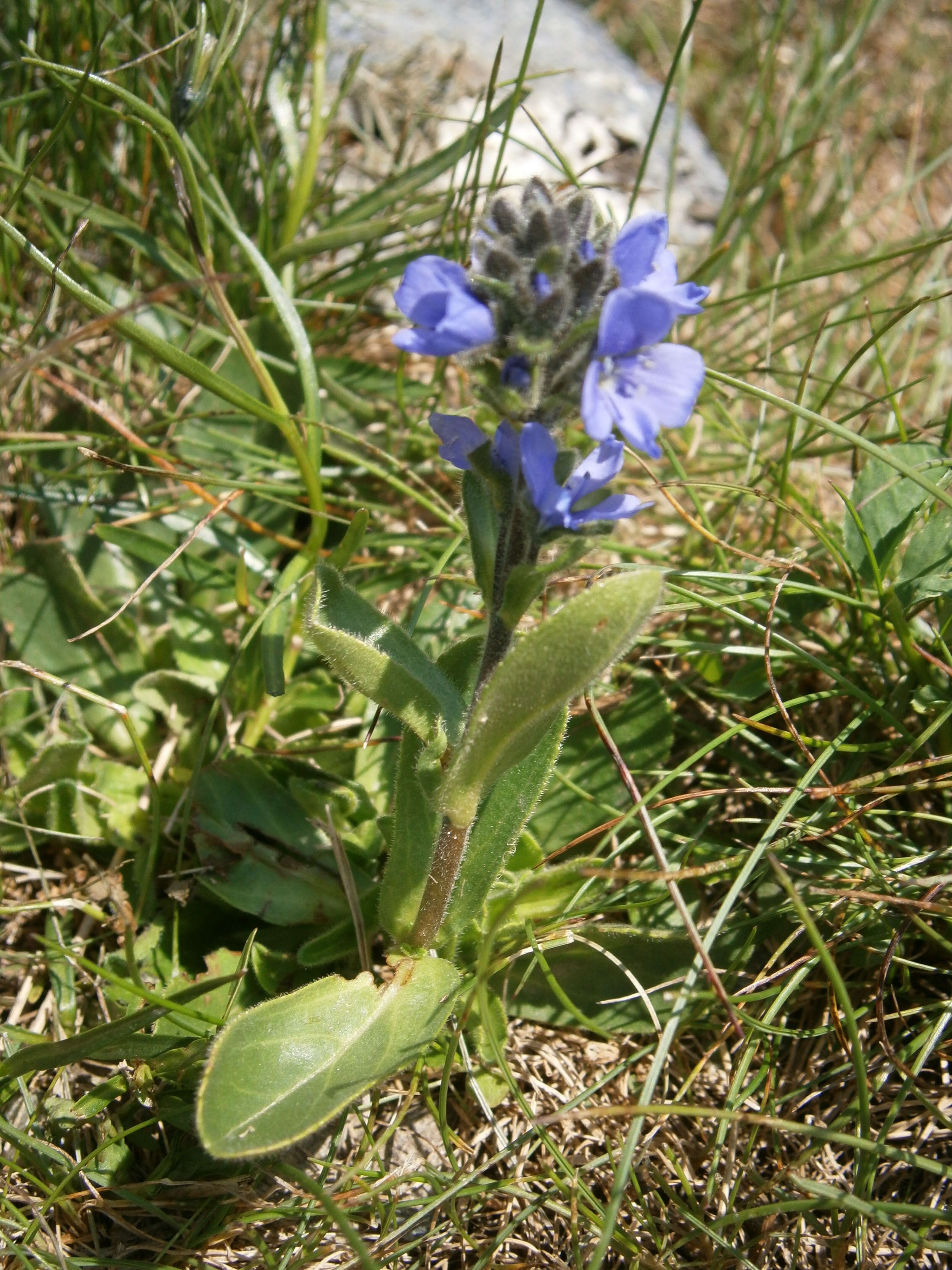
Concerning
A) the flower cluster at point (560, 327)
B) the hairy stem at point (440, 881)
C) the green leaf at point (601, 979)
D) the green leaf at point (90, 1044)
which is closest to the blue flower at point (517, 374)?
the flower cluster at point (560, 327)

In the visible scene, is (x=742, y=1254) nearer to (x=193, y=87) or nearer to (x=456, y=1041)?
(x=456, y=1041)

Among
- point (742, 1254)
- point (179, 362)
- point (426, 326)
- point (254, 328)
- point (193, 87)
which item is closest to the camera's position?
point (426, 326)

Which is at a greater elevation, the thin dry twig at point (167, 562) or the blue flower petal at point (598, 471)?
the blue flower petal at point (598, 471)

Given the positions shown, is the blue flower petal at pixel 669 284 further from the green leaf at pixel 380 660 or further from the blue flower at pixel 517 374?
the green leaf at pixel 380 660

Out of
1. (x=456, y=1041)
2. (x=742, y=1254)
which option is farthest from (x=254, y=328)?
(x=742, y=1254)

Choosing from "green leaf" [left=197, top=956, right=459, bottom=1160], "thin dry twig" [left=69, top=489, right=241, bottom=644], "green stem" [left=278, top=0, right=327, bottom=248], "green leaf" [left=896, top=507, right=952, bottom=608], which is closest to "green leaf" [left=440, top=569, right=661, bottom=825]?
"green leaf" [left=197, top=956, right=459, bottom=1160]

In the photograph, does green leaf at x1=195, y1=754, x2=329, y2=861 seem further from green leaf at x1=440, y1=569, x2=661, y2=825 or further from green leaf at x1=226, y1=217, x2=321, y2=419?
green leaf at x1=226, y1=217, x2=321, y2=419

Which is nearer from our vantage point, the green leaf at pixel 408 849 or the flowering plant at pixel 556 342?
the flowering plant at pixel 556 342
